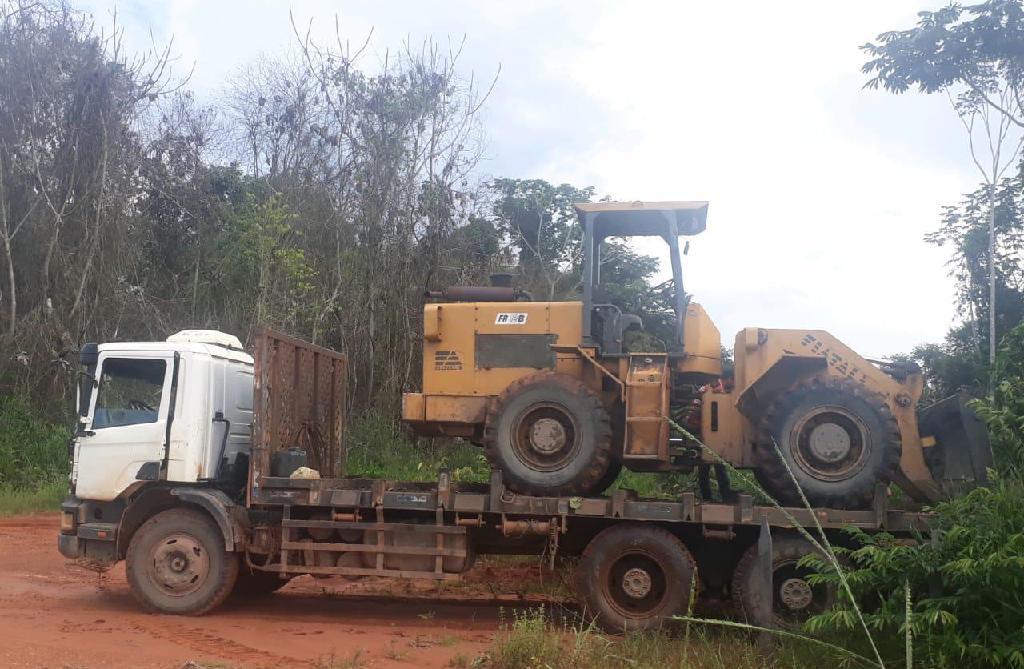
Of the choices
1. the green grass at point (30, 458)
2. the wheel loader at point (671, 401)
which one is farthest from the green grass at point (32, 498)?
the wheel loader at point (671, 401)

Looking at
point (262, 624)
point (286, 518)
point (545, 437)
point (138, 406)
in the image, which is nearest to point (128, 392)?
point (138, 406)

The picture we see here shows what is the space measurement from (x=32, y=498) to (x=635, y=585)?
1217cm

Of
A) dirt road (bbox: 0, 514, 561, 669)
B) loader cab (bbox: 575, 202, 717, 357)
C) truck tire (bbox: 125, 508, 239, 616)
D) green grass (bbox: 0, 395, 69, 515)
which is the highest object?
loader cab (bbox: 575, 202, 717, 357)

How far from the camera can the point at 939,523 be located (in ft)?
23.8

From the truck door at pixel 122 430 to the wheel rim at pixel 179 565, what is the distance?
26.7 inches

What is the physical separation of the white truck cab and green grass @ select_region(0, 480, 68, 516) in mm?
8005

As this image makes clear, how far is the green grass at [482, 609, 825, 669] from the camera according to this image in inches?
271

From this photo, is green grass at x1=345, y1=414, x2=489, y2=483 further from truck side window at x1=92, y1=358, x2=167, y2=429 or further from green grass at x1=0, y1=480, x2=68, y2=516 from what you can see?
truck side window at x1=92, y1=358, x2=167, y2=429

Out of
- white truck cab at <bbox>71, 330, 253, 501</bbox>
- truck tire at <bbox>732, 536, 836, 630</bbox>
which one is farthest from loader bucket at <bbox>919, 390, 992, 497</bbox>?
white truck cab at <bbox>71, 330, 253, 501</bbox>

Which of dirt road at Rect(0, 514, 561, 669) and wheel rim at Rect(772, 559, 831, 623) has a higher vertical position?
wheel rim at Rect(772, 559, 831, 623)

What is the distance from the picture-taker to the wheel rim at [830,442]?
8.25 metres

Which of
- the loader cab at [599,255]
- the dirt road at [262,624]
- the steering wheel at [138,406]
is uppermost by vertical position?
the loader cab at [599,255]

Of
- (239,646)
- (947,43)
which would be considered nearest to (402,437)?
(239,646)

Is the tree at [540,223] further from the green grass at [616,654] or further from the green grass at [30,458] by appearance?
the green grass at [616,654]
